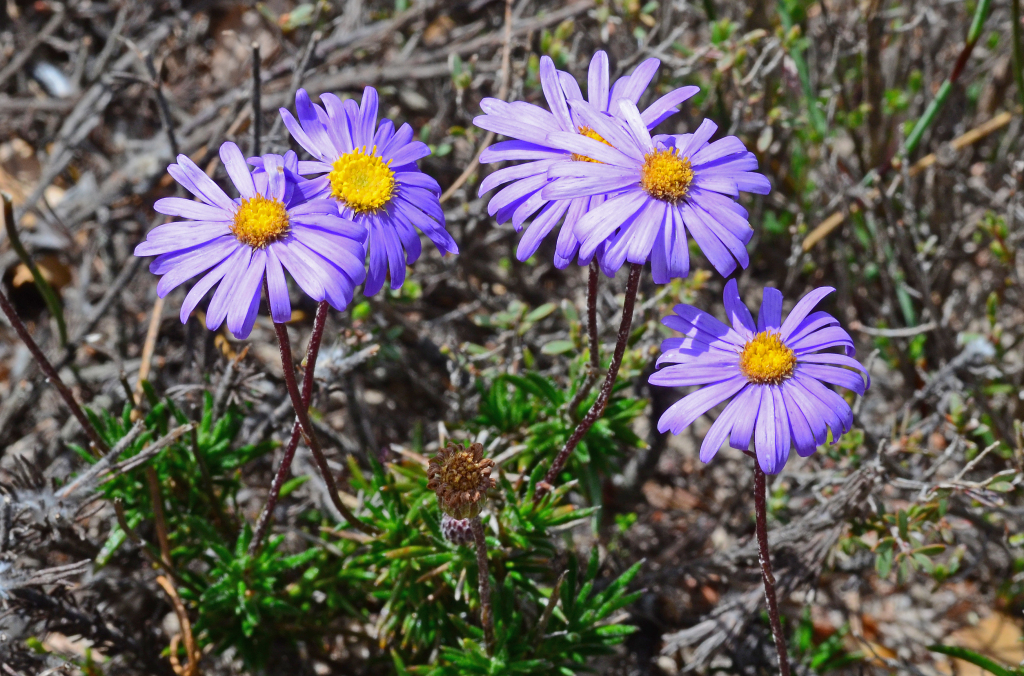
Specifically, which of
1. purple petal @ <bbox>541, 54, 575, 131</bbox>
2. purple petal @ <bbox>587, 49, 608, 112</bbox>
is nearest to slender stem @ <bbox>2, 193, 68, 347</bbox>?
purple petal @ <bbox>541, 54, 575, 131</bbox>

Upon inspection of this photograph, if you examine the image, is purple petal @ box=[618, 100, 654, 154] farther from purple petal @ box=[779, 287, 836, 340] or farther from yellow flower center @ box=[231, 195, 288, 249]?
yellow flower center @ box=[231, 195, 288, 249]

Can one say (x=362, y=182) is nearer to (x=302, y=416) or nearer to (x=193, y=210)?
(x=193, y=210)

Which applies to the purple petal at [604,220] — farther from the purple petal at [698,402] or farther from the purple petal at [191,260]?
the purple petal at [191,260]

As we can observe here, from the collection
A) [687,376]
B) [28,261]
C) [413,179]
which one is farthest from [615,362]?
[28,261]

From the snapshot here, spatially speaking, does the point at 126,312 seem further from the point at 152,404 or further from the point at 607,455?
the point at 607,455

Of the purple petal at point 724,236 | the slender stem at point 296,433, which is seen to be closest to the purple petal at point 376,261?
the slender stem at point 296,433

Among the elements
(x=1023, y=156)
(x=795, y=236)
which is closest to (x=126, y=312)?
(x=795, y=236)
